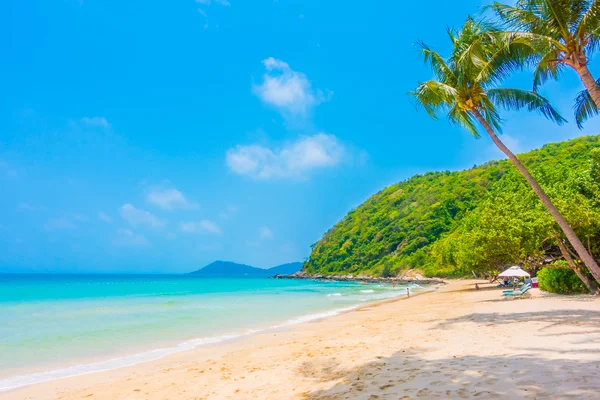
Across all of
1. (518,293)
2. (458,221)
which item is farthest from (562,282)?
(458,221)

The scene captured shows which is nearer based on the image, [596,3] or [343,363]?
[343,363]

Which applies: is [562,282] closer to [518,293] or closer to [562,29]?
[518,293]

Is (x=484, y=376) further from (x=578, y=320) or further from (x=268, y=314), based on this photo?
(x=268, y=314)

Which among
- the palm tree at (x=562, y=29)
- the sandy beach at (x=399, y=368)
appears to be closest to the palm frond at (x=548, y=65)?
the palm tree at (x=562, y=29)

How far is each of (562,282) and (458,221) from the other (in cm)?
7098

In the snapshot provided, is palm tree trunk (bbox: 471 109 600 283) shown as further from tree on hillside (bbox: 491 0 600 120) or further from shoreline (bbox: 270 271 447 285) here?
shoreline (bbox: 270 271 447 285)


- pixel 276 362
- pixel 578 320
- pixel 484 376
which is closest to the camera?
pixel 484 376

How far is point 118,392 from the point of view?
280 inches

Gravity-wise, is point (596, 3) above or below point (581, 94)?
above

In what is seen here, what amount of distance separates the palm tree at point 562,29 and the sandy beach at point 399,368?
5651 millimetres

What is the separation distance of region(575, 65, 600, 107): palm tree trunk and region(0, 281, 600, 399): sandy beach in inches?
198

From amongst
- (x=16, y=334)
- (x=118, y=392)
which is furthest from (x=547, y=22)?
(x=16, y=334)

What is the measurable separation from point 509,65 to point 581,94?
2102mm

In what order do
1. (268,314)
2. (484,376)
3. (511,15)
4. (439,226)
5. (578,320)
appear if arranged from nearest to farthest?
(484,376) < (578,320) < (511,15) < (268,314) < (439,226)
